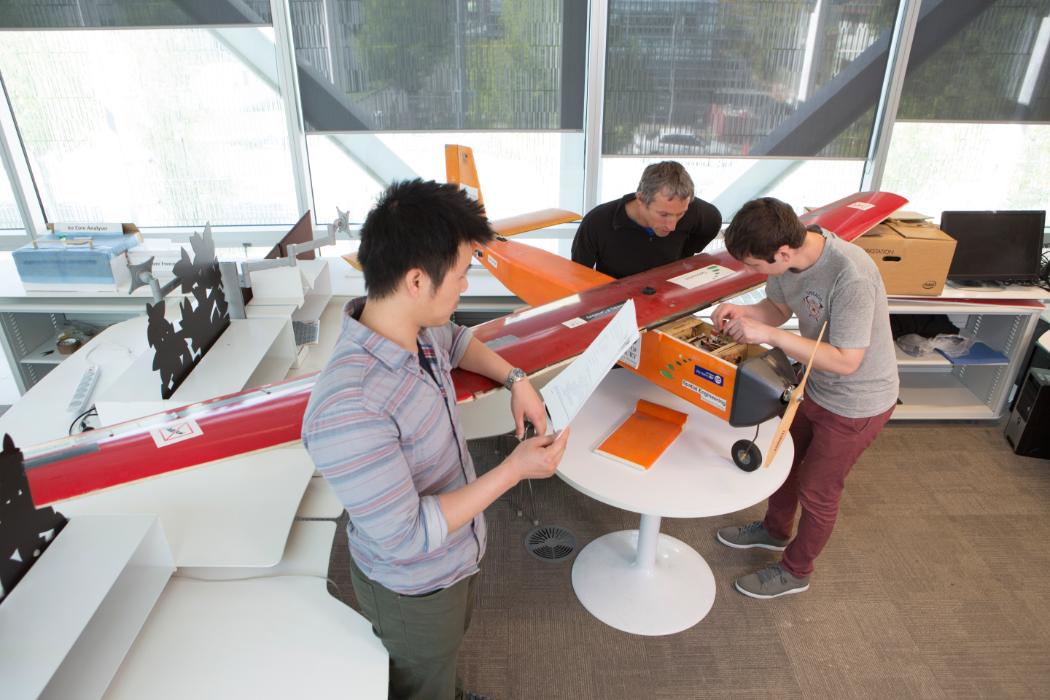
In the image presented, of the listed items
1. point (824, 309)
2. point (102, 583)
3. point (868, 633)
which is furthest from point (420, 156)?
point (868, 633)

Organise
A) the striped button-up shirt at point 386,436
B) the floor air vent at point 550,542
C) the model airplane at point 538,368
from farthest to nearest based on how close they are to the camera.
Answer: the floor air vent at point 550,542 → the model airplane at point 538,368 → the striped button-up shirt at point 386,436

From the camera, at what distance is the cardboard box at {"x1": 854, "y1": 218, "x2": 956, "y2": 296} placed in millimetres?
3410

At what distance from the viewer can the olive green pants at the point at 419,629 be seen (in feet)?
5.01

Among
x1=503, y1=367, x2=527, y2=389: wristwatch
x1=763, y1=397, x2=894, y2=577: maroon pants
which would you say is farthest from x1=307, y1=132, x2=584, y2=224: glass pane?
x1=503, y1=367, x2=527, y2=389: wristwatch

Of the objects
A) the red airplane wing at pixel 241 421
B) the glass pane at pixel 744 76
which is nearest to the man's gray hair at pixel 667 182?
the red airplane wing at pixel 241 421

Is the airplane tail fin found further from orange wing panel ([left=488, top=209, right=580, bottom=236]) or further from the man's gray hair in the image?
the man's gray hair

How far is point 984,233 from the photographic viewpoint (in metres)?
3.67

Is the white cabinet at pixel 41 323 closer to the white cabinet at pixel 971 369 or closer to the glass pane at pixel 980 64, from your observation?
the white cabinet at pixel 971 369

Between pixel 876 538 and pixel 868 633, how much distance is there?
616mm

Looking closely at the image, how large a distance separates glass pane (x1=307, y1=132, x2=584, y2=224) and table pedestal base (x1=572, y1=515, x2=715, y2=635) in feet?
8.22

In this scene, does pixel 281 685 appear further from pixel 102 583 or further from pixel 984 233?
pixel 984 233

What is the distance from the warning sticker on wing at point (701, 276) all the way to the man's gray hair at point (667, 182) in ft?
1.16

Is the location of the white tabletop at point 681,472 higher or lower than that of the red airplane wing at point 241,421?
lower

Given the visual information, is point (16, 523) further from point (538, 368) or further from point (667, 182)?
point (667, 182)
